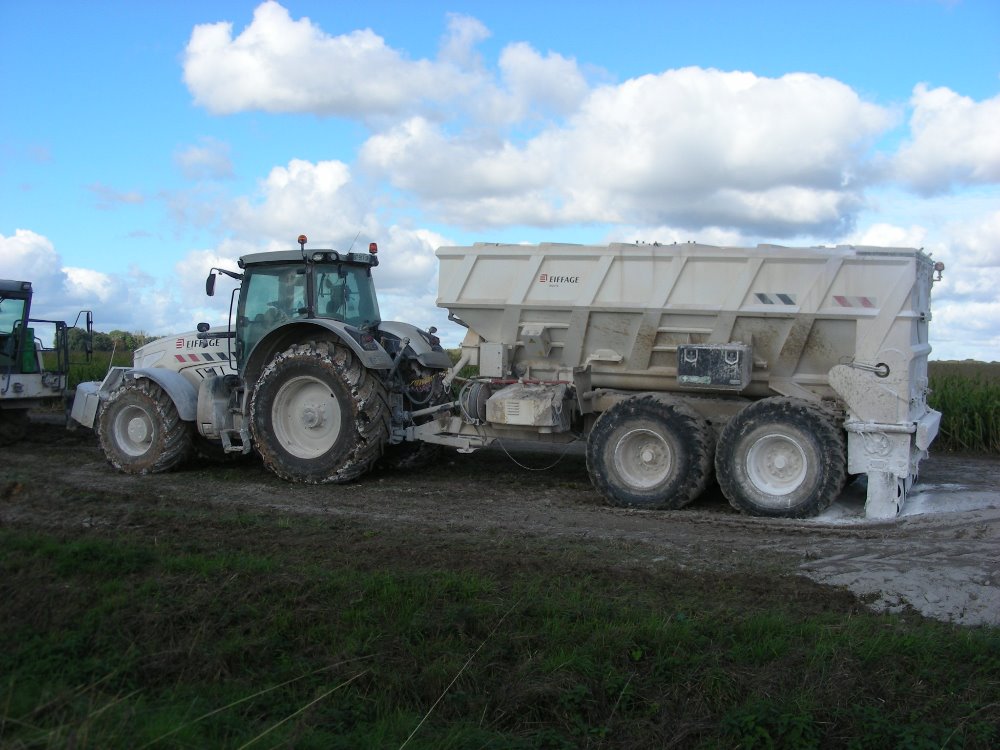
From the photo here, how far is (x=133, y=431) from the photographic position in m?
11.0

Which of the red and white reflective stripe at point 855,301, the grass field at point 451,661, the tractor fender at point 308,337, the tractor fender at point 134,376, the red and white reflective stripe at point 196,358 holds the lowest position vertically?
the grass field at point 451,661

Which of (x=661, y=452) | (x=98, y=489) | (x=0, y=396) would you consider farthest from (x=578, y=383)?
(x=0, y=396)

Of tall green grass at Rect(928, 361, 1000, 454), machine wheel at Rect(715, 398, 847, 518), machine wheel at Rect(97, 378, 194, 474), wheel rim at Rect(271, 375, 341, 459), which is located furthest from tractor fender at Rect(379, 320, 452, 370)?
tall green grass at Rect(928, 361, 1000, 454)

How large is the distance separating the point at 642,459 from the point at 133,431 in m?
6.00

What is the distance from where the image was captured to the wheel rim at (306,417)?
10312mm

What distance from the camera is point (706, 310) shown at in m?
9.13

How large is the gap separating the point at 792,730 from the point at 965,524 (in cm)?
461

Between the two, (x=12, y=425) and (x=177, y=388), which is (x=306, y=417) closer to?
(x=177, y=388)

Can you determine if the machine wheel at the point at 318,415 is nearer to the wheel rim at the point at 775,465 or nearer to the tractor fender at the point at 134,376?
the tractor fender at the point at 134,376

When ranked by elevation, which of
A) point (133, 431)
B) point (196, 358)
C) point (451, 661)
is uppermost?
point (196, 358)

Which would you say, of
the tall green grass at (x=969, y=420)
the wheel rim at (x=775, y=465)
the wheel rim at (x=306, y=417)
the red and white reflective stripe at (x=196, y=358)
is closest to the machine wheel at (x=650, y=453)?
the wheel rim at (x=775, y=465)

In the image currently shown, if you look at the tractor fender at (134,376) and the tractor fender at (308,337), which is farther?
the tractor fender at (134,376)

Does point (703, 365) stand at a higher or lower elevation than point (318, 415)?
higher

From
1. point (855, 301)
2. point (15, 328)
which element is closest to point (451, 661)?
point (855, 301)
